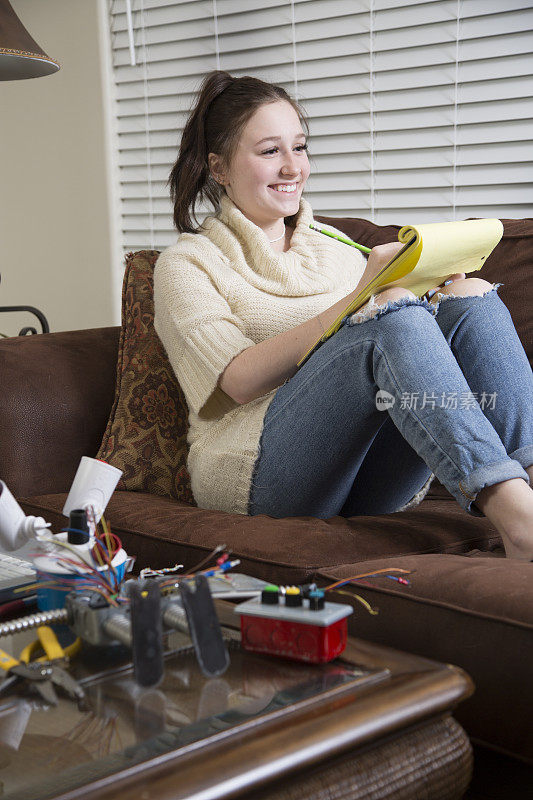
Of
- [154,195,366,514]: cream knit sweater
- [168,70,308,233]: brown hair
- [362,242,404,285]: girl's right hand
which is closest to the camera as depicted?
[362,242,404,285]: girl's right hand

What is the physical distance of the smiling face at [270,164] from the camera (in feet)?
5.59

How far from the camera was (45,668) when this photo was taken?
747 millimetres

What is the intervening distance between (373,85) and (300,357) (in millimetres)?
1277

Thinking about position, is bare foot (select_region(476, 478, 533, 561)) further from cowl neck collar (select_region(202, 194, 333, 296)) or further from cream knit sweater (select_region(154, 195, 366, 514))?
cowl neck collar (select_region(202, 194, 333, 296))

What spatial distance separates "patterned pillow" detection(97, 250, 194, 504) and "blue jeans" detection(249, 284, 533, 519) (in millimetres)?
233

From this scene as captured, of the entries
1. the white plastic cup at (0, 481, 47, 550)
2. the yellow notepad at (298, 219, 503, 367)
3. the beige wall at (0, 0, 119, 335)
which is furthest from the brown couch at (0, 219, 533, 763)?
the beige wall at (0, 0, 119, 335)

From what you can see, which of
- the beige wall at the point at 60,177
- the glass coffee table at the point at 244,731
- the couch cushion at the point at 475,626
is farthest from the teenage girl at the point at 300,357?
the beige wall at the point at 60,177

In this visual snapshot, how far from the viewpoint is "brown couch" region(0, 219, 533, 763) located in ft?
3.10

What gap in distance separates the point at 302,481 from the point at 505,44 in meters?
1.37

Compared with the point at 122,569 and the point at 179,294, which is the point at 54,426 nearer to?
the point at 179,294

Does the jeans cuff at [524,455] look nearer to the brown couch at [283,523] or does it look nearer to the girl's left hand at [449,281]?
the brown couch at [283,523]

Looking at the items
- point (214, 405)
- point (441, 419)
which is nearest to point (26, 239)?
point (214, 405)

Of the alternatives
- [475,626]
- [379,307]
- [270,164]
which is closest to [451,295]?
[379,307]

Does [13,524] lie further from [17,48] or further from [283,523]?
[17,48]
